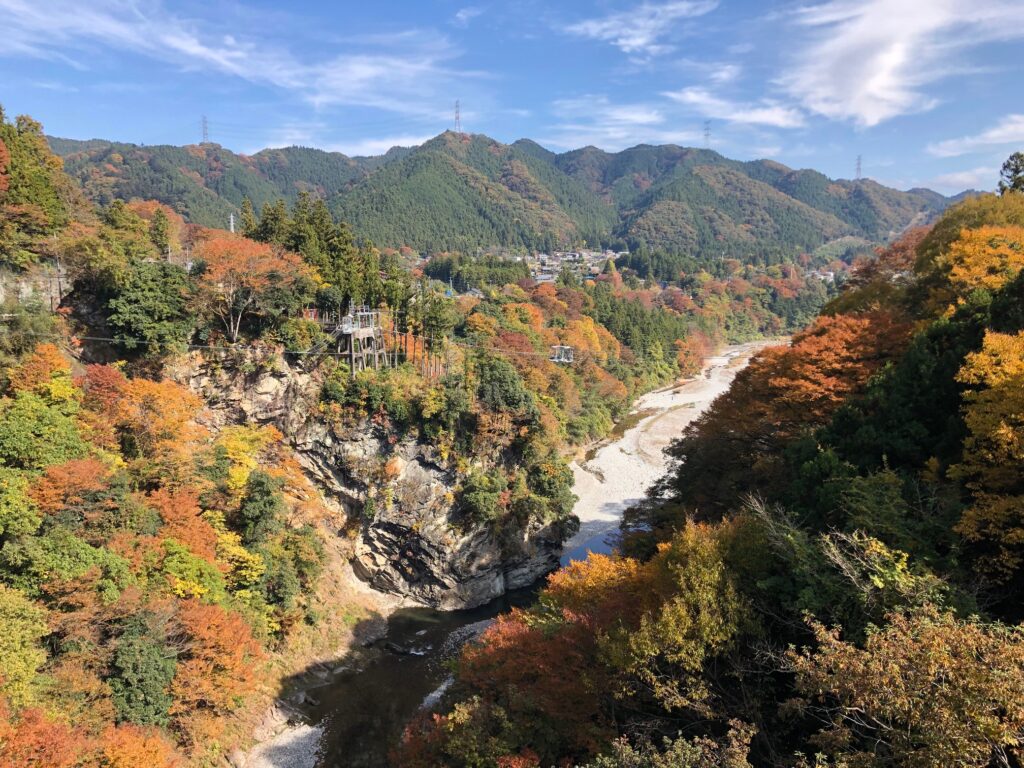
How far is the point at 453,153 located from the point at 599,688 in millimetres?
207359

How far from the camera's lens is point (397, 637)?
26516mm

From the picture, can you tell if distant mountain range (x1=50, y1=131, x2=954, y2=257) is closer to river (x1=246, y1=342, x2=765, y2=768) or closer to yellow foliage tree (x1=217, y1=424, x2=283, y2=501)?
yellow foliage tree (x1=217, y1=424, x2=283, y2=501)

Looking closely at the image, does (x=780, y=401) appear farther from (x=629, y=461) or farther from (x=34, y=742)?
(x=629, y=461)

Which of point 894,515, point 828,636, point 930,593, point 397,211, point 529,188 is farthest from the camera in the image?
point 529,188

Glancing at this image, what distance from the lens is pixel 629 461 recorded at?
158 feet

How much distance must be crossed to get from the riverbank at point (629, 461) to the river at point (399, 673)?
0.10 meters

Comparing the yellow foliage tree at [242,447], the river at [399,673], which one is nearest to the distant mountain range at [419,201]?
the yellow foliage tree at [242,447]

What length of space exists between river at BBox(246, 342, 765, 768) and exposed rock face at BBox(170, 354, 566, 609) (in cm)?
170

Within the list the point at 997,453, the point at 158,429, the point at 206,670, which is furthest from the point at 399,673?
the point at 997,453

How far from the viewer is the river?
770 inches

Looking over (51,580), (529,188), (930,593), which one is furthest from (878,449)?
(529,188)

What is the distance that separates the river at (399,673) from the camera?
770 inches

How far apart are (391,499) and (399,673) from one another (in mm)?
8240

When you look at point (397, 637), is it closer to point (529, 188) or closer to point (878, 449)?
point (878, 449)
